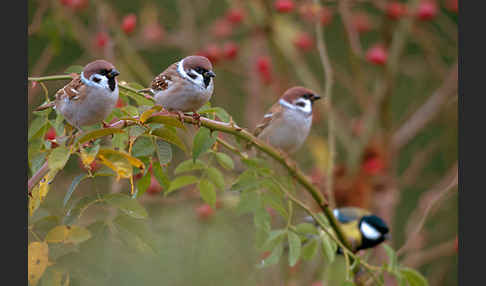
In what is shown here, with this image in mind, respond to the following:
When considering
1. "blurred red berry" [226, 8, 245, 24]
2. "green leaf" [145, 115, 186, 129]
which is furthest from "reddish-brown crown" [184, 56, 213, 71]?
"blurred red berry" [226, 8, 245, 24]

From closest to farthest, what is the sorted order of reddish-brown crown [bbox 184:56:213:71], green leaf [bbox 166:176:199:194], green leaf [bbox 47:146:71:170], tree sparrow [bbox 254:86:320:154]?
green leaf [bbox 47:146:71:170]
green leaf [bbox 166:176:199:194]
reddish-brown crown [bbox 184:56:213:71]
tree sparrow [bbox 254:86:320:154]

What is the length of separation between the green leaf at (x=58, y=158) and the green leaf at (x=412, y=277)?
1441mm

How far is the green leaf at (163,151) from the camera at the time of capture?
1588 mm

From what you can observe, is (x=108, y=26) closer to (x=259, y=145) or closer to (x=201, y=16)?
(x=201, y=16)

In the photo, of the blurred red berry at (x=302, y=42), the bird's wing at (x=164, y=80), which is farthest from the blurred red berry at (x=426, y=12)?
the bird's wing at (x=164, y=80)

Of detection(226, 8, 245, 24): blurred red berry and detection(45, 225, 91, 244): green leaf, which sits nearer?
detection(45, 225, 91, 244): green leaf

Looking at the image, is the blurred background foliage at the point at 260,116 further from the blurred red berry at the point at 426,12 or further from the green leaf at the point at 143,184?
the green leaf at the point at 143,184

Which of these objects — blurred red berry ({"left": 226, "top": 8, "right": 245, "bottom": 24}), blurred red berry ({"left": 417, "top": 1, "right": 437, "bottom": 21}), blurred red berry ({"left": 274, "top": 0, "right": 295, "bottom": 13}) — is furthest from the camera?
blurred red berry ({"left": 226, "top": 8, "right": 245, "bottom": 24})

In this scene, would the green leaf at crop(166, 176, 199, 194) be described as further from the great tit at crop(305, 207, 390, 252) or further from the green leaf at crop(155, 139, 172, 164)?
the great tit at crop(305, 207, 390, 252)

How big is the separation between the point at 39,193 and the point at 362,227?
274cm

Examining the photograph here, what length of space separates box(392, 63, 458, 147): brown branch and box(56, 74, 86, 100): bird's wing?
289cm

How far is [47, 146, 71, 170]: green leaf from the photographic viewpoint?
1301 millimetres

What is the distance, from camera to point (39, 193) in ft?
4.62

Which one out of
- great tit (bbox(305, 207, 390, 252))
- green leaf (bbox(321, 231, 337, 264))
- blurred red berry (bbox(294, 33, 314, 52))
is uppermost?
blurred red berry (bbox(294, 33, 314, 52))
